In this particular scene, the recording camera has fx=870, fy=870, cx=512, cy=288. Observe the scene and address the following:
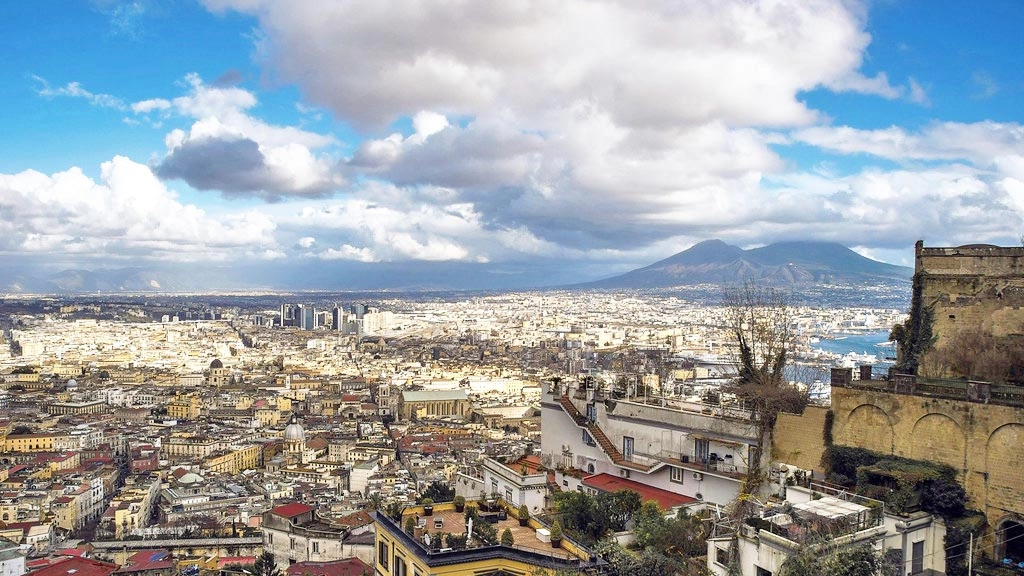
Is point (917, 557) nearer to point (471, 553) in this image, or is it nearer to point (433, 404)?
point (471, 553)

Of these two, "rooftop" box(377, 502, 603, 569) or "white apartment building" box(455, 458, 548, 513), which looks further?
"white apartment building" box(455, 458, 548, 513)

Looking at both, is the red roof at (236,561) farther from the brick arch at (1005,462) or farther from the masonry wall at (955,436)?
the brick arch at (1005,462)

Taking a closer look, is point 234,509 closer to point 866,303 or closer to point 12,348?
point 866,303

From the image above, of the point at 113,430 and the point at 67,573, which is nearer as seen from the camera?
the point at 67,573

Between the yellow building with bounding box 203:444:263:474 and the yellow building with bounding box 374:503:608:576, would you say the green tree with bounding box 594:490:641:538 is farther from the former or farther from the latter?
the yellow building with bounding box 203:444:263:474

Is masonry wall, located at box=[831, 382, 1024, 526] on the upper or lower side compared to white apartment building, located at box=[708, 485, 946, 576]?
upper

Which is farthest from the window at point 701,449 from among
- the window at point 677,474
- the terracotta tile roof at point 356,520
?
the terracotta tile roof at point 356,520

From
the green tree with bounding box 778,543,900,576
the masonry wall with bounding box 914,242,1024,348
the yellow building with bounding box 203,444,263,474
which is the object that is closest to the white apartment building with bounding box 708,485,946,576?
the green tree with bounding box 778,543,900,576

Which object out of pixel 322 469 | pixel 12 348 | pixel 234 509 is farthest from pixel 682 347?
pixel 12 348
